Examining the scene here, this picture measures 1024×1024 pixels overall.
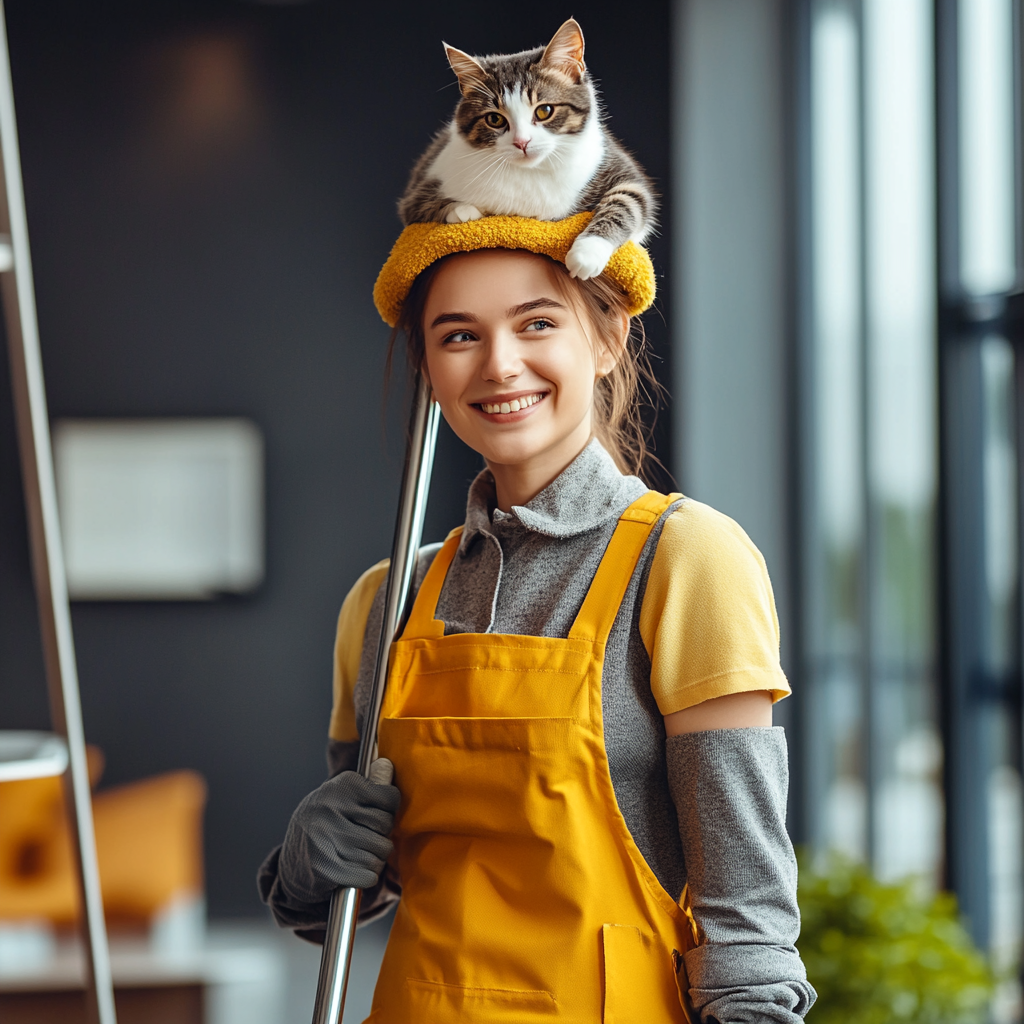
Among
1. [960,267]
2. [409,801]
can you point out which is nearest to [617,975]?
[409,801]

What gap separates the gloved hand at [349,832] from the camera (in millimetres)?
926

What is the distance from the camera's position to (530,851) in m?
0.88

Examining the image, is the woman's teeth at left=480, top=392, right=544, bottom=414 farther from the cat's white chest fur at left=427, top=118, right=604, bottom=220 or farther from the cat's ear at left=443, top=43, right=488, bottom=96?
the cat's ear at left=443, top=43, right=488, bottom=96

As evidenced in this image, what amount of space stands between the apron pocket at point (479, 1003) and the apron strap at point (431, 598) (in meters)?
0.26

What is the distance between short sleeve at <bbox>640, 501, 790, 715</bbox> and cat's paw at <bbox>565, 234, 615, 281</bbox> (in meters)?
0.19

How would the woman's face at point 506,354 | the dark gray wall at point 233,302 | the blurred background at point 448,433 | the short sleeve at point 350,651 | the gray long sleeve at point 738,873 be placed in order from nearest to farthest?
the gray long sleeve at point 738,873
the woman's face at point 506,354
the short sleeve at point 350,651
the blurred background at point 448,433
the dark gray wall at point 233,302

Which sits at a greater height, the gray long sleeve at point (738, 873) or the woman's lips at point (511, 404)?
the woman's lips at point (511, 404)

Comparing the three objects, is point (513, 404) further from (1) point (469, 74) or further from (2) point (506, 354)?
(1) point (469, 74)

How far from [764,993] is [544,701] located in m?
0.24

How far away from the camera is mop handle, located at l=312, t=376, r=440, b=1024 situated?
940 millimetres

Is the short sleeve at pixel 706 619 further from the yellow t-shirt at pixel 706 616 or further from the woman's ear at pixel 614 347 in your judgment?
the woman's ear at pixel 614 347

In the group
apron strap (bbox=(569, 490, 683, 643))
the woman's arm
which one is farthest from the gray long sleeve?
apron strap (bbox=(569, 490, 683, 643))

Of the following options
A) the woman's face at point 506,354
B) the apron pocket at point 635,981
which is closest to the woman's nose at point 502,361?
the woman's face at point 506,354

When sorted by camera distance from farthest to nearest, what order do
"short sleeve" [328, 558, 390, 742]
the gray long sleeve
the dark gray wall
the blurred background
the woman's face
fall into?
the dark gray wall
the blurred background
"short sleeve" [328, 558, 390, 742]
the woman's face
the gray long sleeve
